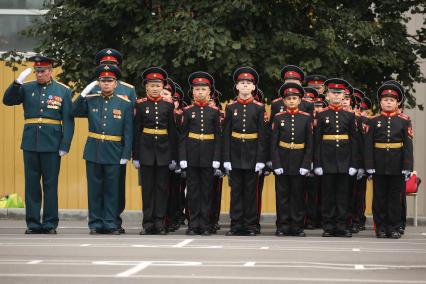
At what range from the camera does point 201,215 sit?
61.8 ft

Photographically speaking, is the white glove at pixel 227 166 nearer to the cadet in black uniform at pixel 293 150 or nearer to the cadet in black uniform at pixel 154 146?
Answer: the cadet in black uniform at pixel 293 150

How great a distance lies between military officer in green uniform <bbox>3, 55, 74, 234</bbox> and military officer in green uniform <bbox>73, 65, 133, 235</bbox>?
28 cm

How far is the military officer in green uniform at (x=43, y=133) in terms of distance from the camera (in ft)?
60.6

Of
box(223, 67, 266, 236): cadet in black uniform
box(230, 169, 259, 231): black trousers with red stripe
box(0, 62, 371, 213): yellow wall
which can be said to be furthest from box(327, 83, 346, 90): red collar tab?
box(0, 62, 371, 213): yellow wall

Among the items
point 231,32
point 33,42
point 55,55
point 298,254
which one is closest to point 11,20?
point 33,42

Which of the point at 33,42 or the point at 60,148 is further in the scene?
the point at 33,42

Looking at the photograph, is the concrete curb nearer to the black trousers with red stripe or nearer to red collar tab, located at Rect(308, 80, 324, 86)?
red collar tab, located at Rect(308, 80, 324, 86)

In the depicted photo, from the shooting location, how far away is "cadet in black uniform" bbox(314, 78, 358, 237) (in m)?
18.9

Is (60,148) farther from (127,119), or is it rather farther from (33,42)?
(33,42)

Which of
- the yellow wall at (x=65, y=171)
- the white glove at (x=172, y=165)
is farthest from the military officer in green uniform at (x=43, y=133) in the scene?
the yellow wall at (x=65, y=171)

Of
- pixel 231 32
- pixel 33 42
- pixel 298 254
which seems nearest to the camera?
pixel 298 254

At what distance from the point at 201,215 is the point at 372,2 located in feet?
17.8

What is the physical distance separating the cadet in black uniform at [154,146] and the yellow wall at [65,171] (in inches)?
307

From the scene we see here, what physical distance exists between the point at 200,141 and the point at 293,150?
119cm
